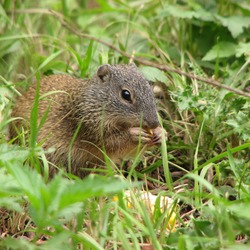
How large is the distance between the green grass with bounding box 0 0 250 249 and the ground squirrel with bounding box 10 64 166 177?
21 centimetres

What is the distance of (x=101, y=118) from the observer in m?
5.04

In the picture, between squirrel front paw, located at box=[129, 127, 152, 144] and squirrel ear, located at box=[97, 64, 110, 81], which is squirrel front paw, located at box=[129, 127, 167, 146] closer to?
squirrel front paw, located at box=[129, 127, 152, 144]

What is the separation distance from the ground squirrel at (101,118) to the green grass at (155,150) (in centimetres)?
21

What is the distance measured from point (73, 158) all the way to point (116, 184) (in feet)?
7.11

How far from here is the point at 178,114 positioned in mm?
5520

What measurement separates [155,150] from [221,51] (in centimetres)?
130

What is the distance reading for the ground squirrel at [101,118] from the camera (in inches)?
196

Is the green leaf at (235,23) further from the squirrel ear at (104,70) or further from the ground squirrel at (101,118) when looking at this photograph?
the squirrel ear at (104,70)

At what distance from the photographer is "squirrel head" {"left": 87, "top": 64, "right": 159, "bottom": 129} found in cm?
490

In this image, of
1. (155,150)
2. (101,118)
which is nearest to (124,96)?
(101,118)

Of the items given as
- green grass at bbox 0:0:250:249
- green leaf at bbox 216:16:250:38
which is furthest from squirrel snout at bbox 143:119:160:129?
green leaf at bbox 216:16:250:38

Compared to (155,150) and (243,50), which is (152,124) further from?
(243,50)

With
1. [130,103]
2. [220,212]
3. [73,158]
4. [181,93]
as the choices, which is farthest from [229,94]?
[220,212]

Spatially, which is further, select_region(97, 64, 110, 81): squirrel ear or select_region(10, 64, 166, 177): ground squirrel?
select_region(97, 64, 110, 81): squirrel ear
